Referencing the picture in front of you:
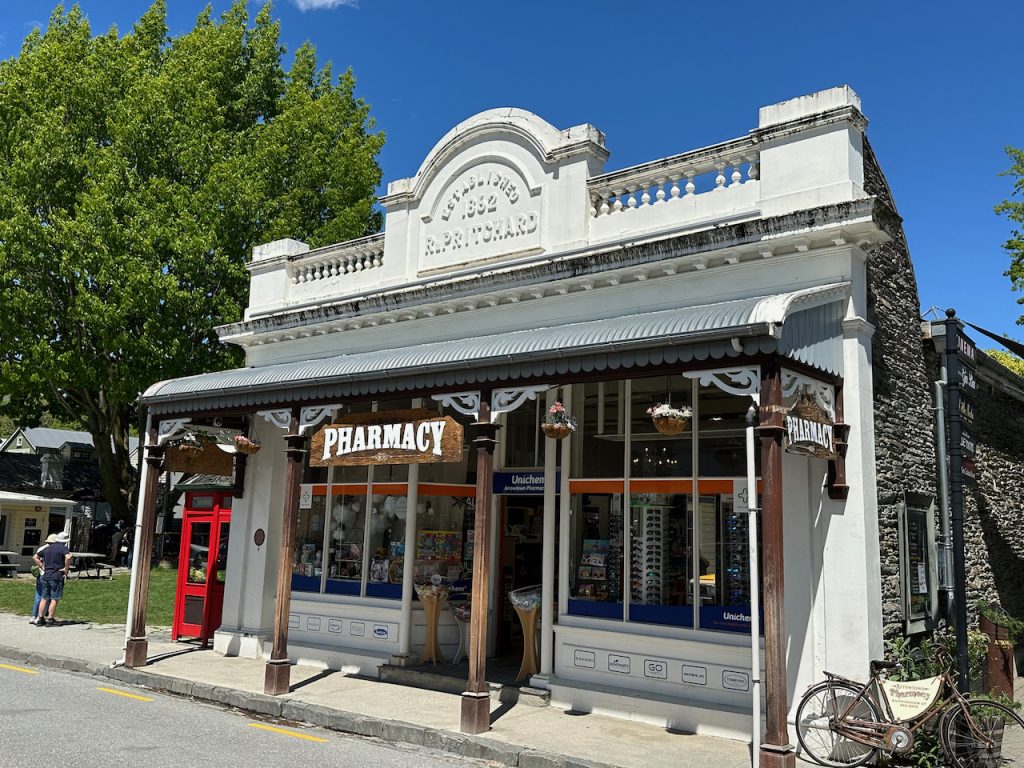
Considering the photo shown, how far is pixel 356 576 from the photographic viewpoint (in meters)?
12.8

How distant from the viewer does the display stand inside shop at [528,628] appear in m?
10.7

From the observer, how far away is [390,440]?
10273 millimetres

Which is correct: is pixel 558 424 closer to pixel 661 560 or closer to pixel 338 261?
pixel 661 560

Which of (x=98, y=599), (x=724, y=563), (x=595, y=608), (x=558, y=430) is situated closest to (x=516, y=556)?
(x=595, y=608)

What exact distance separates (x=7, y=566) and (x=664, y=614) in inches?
954

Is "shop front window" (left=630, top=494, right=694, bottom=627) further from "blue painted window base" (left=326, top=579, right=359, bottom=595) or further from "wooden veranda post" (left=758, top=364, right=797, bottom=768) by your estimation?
"blue painted window base" (left=326, top=579, right=359, bottom=595)

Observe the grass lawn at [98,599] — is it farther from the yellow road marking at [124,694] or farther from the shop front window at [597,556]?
the shop front window at [597,556]

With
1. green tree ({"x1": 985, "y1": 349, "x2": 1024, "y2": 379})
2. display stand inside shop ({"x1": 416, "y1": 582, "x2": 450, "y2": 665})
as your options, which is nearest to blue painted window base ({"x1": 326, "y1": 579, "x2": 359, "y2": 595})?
display stand inside shop ({"x1": 416, "y1": 582, "x2": 450, "y2": 665})

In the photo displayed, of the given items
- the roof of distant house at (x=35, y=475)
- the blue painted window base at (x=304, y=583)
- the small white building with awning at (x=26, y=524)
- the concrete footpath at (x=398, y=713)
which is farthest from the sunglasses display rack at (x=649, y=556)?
the roof of distant house at (x=35, y=475)

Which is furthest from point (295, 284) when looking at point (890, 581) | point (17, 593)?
point (17, 593)

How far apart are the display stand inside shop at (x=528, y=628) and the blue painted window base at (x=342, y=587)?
2.86 meters

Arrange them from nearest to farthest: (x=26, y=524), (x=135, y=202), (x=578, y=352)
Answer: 1. (x=578, y=352)
2. (x=135, y=202)
3. (x=26, y=524)

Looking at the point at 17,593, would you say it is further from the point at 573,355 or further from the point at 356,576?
the point at 573,355

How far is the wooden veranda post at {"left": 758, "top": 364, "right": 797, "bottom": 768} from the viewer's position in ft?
22.9
